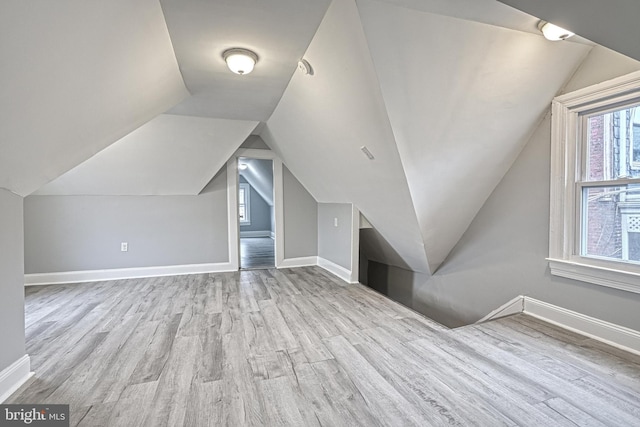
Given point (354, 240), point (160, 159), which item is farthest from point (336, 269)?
point (160, 159)

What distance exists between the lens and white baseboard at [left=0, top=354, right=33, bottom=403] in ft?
5.49

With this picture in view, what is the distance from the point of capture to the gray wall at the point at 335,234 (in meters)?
4.11

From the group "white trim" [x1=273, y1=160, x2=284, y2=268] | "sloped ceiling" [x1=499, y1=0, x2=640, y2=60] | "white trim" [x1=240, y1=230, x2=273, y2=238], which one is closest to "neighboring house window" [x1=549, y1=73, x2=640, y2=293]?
"sloped ceiling" [x1=499, y1=0, x2=640, y2=60]

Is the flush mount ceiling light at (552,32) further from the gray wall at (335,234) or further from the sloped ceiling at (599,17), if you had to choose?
the gray wall at (335,234)

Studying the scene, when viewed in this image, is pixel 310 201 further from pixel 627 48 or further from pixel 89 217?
pixel 627 48

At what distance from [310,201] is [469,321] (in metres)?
3.01

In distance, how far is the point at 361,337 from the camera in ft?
7.90

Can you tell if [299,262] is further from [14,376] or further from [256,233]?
[256,233]

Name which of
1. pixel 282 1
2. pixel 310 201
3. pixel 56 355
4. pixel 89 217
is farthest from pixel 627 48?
pixel 89 217

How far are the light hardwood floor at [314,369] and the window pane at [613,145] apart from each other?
4.16ft

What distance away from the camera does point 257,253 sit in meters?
6.86

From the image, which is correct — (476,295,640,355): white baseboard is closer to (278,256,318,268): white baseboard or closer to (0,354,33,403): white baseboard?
(278,256,318,268): white baseboard

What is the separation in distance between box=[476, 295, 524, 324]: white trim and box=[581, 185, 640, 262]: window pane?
0.69 metres

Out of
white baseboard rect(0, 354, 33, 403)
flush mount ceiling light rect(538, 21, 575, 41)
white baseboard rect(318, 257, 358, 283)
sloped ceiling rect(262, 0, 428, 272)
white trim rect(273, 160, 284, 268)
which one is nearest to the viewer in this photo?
white baseboard rect(0, 354, 33, 403)
